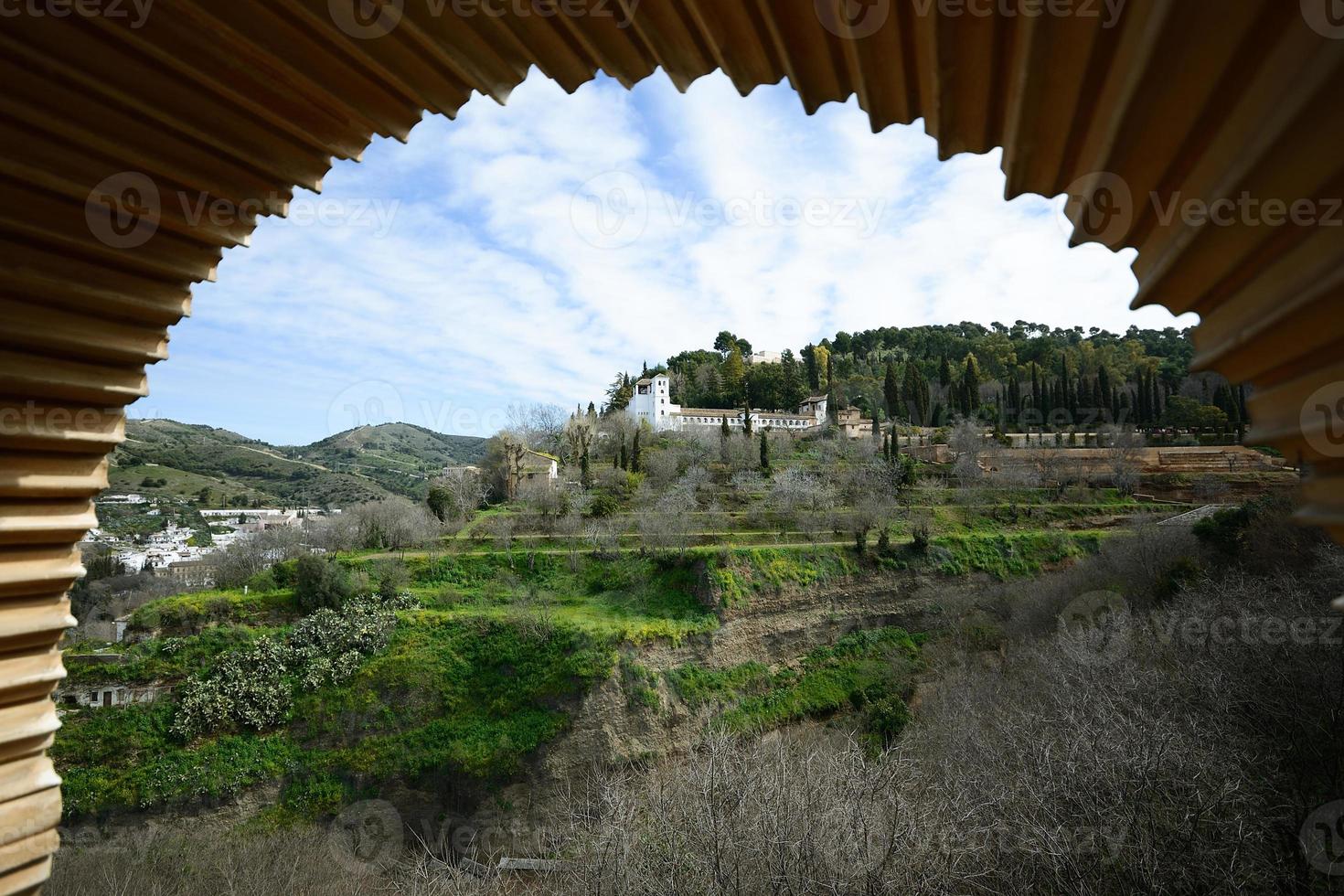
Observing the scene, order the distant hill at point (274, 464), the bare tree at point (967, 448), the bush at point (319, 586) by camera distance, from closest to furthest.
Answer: the bush at point (319, 586)
the bare tree at point (967, 448)
the distant hill at point (274, 464)

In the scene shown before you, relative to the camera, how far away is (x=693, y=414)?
5241 centimetres

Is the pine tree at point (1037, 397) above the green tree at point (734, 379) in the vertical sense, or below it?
below

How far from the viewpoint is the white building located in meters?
52.2

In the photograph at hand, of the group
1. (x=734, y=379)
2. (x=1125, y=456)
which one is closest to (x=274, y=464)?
(x=734, y=379)

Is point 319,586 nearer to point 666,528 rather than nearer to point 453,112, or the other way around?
point 666,528

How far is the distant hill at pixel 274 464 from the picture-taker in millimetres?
64062

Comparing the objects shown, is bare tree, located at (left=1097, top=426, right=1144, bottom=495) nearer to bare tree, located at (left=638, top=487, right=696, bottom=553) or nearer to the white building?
the white building

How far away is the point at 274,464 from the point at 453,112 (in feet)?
295

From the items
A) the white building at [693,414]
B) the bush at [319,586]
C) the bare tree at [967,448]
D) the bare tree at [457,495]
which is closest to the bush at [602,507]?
the bare tree at [457,495]

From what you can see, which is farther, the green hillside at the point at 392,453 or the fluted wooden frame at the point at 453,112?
the green hillside at the point at 392,453

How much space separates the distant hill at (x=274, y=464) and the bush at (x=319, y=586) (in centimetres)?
2903

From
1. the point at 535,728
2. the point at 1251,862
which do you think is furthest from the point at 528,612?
the point at 1251,862

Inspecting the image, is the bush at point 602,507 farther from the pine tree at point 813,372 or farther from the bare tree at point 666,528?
the pine tree at point 813,372

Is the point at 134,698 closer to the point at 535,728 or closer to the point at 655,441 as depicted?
the point at 535,728
